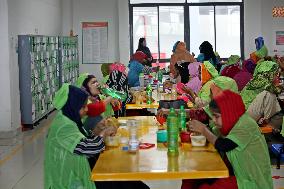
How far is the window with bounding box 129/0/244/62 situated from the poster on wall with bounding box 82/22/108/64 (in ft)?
2.93

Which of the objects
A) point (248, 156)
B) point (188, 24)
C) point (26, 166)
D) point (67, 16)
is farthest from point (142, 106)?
point (188, 24)

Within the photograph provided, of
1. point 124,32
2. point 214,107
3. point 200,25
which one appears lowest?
point 214,107

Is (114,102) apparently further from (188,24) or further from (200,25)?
(200,25)

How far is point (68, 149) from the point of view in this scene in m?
3.66

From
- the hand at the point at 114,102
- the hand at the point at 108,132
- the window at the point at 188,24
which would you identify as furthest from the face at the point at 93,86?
the window at the point at 188,24

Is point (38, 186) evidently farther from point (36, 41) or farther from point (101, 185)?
point (36, 41)

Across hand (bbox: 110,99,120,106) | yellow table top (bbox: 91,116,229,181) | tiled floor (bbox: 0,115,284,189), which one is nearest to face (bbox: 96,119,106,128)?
yellow table top (bbox: 91,116,229,181)

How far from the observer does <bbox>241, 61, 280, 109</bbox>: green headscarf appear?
6.46 m

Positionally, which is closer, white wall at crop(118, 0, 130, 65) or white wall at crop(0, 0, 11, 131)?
white wall at crop(0, 0, 11, 131)

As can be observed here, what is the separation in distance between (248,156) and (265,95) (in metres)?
2.76

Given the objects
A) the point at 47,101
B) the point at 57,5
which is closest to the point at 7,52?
the point at 47,101

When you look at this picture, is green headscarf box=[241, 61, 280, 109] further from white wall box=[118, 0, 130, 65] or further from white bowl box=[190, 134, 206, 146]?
white wall box=[118, 0, 130, 65]

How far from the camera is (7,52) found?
9570 mm

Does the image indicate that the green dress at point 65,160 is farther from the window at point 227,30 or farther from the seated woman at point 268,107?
the window at point 227,30
